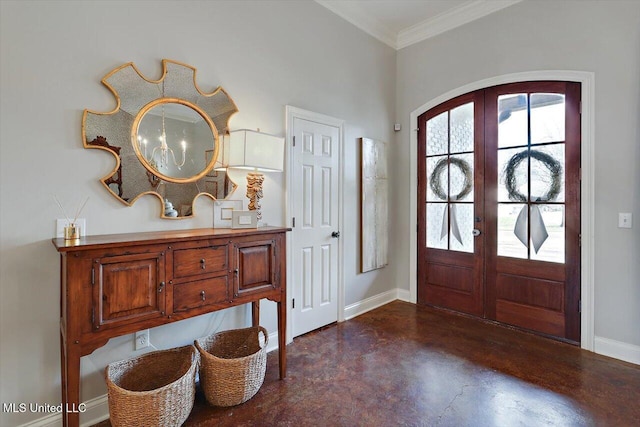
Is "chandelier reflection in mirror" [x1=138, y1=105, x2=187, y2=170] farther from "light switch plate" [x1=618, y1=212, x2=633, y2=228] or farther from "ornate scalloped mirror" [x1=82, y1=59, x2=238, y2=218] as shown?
"light switch plate" [x1=618, y1=212, x2=633, y2=228]

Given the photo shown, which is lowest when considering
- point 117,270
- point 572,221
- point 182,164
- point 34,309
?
point 34,309

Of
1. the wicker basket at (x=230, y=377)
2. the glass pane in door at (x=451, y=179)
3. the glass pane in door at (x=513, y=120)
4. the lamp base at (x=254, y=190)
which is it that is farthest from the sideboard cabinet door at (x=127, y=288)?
the glass pane in door at (x=513, y=120)

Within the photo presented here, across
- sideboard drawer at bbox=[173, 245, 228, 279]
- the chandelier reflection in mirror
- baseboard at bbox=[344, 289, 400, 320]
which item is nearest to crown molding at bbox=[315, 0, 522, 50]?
the chandelier reflection in mirror

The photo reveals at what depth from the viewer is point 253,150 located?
7.47ft

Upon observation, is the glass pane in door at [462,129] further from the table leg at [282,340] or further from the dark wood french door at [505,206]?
the table leg at [282,340]

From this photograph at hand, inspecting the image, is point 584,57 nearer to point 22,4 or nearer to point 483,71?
point 483,71

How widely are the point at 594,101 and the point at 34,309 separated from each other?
422 centimetres

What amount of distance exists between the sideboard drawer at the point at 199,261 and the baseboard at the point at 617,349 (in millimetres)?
3116

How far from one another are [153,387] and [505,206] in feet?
11.0

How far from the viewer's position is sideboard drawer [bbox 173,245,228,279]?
1816mm

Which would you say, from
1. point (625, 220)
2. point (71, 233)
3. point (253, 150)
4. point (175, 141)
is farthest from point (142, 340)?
point (625, 220)

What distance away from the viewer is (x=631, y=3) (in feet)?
8.32

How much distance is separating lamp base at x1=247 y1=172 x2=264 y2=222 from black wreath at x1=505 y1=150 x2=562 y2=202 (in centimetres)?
245

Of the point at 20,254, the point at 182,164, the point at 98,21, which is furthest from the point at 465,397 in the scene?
the point at 98,21
